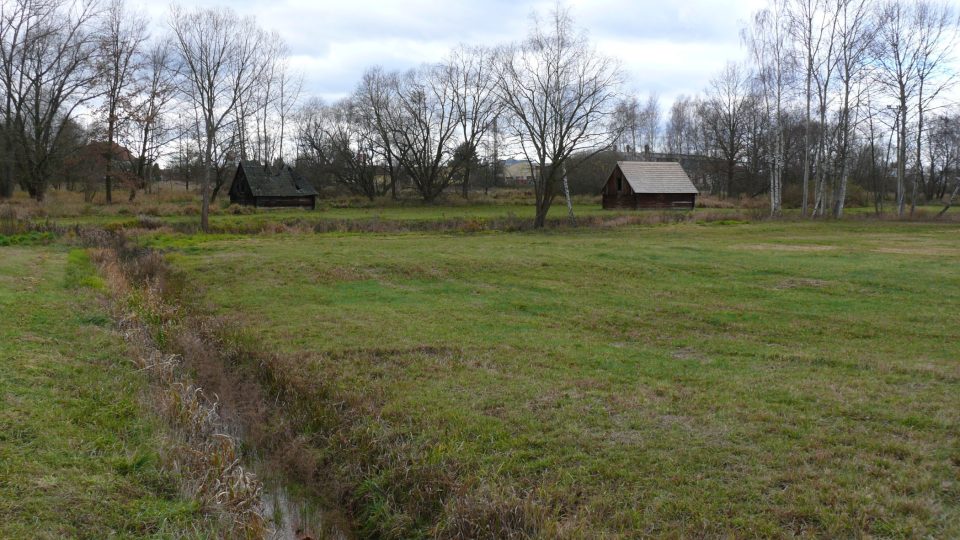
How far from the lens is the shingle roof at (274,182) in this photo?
155ft

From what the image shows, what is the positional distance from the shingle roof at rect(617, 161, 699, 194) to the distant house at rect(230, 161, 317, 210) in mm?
24509

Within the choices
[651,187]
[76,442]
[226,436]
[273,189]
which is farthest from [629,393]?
[651,187]

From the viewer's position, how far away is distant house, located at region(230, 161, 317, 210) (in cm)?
4722

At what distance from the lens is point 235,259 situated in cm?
1817

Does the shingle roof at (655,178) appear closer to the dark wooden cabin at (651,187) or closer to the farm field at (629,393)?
the dark wooden cabin at (651,187)

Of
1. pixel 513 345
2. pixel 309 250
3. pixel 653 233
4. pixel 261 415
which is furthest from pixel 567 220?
pixel 261 415

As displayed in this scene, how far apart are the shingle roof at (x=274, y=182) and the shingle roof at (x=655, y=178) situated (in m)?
24.5

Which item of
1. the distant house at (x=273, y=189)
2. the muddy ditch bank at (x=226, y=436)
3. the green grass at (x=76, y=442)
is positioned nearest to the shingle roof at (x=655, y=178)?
the distant house at (x=273, y=189)

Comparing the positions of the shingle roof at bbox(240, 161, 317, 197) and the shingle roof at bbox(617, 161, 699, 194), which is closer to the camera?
the shingle roof at bbox(240, 161, 317, 197)

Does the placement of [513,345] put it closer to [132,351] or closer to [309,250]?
[132,351]

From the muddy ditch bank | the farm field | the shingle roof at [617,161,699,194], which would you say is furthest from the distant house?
the muddy ditch bank

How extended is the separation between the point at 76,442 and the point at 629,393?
505cm

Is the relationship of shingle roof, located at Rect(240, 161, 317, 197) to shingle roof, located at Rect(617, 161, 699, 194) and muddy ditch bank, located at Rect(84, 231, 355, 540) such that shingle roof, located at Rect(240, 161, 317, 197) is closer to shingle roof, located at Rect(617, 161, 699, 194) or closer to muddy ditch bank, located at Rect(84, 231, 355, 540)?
shingle roof, located at Rect(617, 161, 699, 194)

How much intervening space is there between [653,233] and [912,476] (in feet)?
75.9
